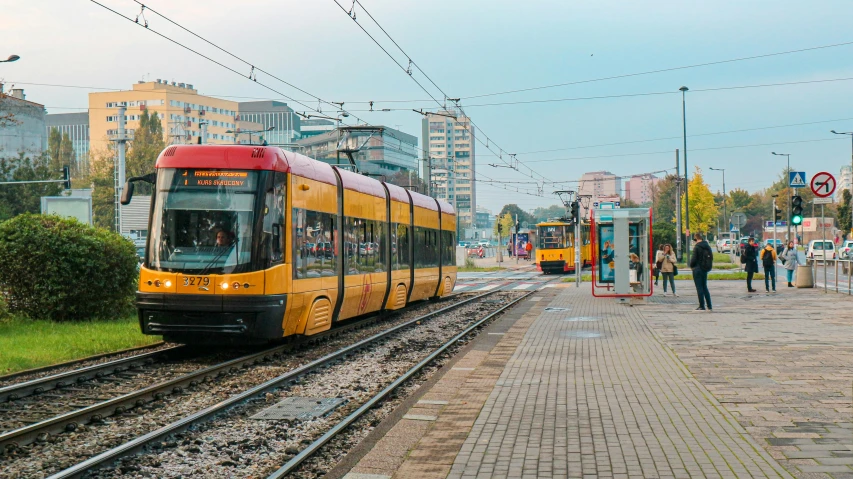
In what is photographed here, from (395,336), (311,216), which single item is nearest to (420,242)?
(395,336)

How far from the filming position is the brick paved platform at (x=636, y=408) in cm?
630

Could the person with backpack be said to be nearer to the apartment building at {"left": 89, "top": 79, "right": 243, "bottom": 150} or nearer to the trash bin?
the trash bin

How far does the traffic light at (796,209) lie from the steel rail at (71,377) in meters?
19.5

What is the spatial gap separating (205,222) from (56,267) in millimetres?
5562

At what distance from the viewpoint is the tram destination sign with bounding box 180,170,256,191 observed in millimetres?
13469

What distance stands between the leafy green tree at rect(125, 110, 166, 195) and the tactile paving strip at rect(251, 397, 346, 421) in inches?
2376

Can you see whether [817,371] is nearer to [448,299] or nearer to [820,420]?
[820,420]

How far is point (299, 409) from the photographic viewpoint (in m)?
9.52

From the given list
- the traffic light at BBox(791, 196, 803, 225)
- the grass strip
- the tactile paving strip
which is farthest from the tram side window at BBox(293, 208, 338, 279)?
the traffic light at BBox(791, 196, 803, 225)

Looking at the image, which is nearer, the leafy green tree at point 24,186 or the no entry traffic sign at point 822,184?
the no entry traffic sign at point 822,184

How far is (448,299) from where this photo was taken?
28.9 meters

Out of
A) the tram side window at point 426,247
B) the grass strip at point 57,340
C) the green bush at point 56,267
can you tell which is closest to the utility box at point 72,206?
the green bush at point 56,267

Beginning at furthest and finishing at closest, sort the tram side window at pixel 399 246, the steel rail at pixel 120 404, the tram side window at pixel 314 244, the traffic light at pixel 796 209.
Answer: the traffic light at pixel 796 209 < the tram side window at pixel 399 246 < the tram side window at pixel 314 244 < the steel rail at pixel 120 404

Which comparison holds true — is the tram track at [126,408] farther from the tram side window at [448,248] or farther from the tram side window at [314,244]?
the tram side window at [448,248]
